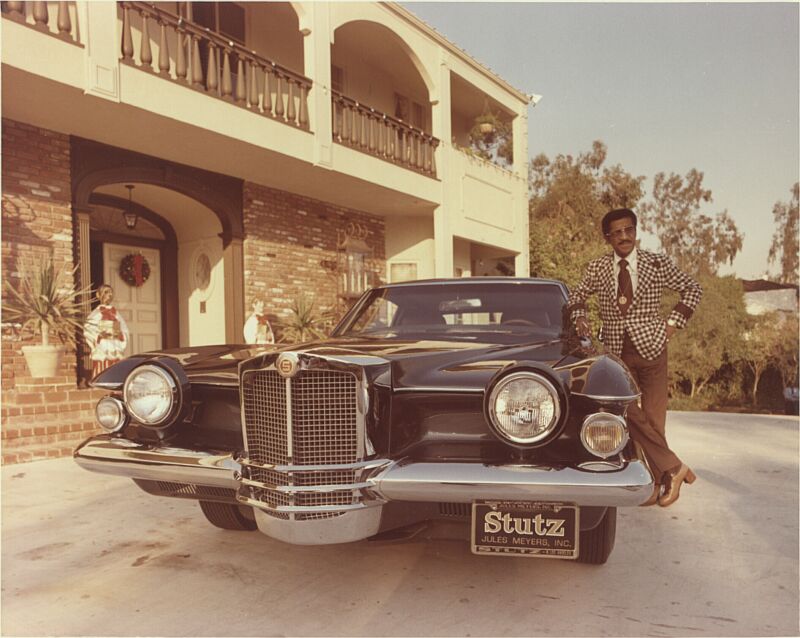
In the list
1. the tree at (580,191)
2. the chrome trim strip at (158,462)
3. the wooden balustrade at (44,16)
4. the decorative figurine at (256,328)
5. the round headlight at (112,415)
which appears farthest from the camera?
the tree at (580,191)

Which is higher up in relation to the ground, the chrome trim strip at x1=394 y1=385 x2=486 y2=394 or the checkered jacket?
the checkered jacket

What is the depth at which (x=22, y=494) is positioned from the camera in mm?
4160

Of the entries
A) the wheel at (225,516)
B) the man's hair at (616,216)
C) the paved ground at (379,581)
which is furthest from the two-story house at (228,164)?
the man's hair at (616,216)

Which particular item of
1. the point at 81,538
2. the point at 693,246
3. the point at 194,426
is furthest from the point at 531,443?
the point at 693,246

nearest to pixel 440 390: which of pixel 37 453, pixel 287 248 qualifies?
pixel 37 453

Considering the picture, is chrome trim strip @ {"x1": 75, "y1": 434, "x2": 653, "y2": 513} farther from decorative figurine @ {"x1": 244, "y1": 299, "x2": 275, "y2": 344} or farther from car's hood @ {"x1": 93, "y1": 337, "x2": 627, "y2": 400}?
decorative figurine @ {"x1": 244, "y1": 299, "x2": 275, "y2": 344}

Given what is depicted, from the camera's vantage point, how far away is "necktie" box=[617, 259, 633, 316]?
137 inches

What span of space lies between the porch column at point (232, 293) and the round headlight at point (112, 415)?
713 centimetres

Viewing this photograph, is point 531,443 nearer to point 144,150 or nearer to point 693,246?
point 144,150

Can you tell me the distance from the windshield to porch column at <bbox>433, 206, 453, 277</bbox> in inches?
338

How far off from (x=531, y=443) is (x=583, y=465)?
192 mm

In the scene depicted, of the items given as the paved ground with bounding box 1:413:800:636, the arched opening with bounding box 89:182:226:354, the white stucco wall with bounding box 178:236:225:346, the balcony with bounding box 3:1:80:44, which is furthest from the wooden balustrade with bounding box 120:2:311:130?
the paved ground with bounding box 1:413:800:636

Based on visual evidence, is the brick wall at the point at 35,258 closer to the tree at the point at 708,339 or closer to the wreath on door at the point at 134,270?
the wreath on door at the point at 134,270

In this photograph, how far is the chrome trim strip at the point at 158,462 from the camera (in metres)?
2.38
